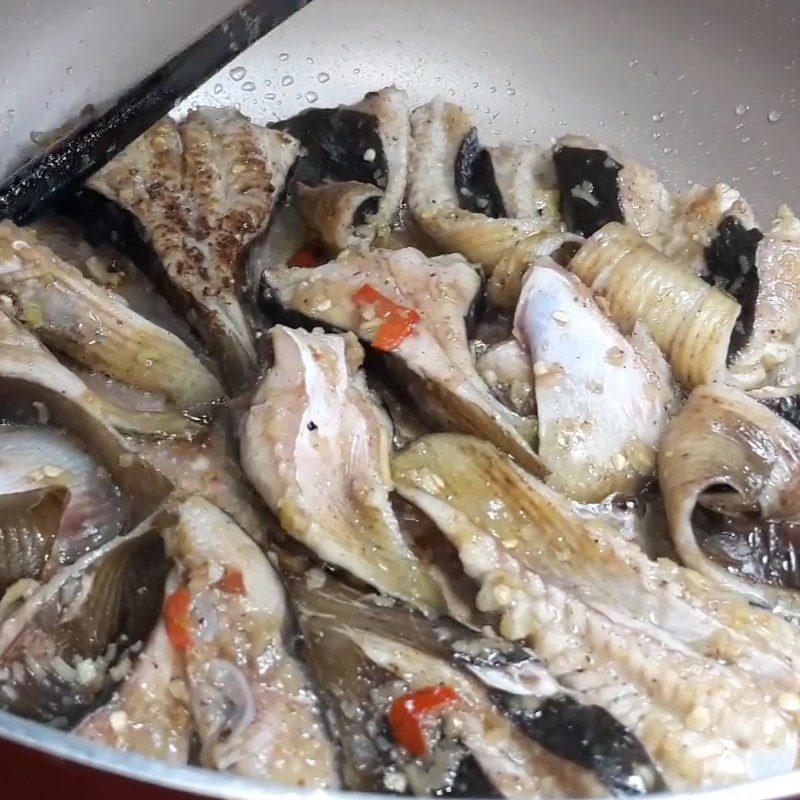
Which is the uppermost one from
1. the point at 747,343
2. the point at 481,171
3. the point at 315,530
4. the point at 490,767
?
the point at 481,171

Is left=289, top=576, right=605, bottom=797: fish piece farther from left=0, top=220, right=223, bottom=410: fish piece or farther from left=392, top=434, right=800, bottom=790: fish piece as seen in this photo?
left=0, top=220, right=223, bottom=410: fish piece

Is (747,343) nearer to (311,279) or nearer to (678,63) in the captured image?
(311,279)

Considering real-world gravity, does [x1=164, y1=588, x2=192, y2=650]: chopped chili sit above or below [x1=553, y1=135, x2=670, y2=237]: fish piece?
below

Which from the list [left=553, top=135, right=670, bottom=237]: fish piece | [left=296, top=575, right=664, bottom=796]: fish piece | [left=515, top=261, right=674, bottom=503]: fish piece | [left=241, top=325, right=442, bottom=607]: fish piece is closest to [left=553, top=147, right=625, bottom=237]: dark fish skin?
[left=553, top=135, right=670, bottom=237]: fish piece

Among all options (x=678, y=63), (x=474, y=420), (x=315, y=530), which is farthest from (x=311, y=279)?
(x=678, y=63)

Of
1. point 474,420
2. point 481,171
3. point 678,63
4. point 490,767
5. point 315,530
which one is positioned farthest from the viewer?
point 678,63

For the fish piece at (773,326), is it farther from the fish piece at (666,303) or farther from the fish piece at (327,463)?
the fish piece at (327,463)
